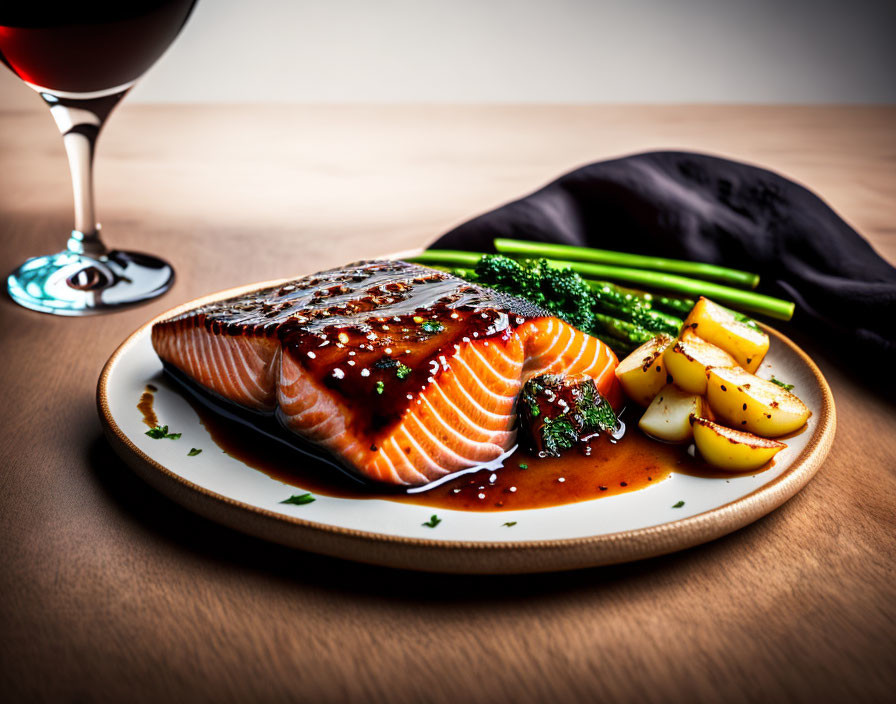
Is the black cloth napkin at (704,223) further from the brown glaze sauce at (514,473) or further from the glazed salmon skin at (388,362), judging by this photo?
the brown glaze sauce at (514,473)

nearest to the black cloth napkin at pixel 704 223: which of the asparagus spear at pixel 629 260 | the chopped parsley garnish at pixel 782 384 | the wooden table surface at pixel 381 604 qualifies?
the asparagus spear at pixel 629 260

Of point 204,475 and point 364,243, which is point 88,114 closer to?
point 364,243

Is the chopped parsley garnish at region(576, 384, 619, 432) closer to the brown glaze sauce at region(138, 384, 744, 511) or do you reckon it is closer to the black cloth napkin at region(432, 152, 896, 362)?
the brown glaze sauce at region(138, 384, 744, 511)

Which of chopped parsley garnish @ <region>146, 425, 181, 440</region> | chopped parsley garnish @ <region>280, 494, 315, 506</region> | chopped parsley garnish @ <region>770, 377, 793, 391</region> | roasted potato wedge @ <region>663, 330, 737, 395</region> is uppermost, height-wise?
roasted potato wedge @ <region>663, 330, 737, 395</region>

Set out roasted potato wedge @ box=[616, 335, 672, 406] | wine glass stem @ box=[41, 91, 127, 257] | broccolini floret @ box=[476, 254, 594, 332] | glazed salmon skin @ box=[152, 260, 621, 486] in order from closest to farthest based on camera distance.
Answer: glazed salmon skin @ box=[152, 260, 621, 486]
roasted potato wedge @ box=[616, 335, 672, 406]
broccolini floret @ box=[476, 254, 594, 332]
wine glass stem @ box=[41, 91, 127, 257]

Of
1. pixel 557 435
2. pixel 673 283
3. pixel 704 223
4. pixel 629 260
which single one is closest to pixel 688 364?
pixel 557 435

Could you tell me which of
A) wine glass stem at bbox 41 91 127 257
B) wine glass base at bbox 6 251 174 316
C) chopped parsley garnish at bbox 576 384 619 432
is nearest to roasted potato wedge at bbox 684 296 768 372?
chopped parsley garnish at bbox 576 384 619 432

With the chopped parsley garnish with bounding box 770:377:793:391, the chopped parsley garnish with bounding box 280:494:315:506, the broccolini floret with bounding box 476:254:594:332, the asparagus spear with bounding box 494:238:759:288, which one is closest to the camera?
the chopped parsley garnish with bounding box 280:494:315:506
